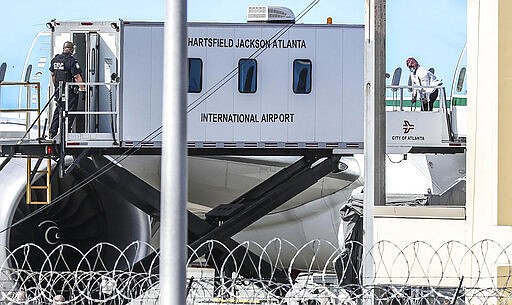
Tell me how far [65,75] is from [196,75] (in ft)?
7.51

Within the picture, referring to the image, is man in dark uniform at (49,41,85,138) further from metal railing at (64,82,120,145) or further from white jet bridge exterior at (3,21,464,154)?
white jet bridge exterior at (3,21,464,154)

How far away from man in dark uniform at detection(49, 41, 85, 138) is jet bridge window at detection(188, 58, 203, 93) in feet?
6.30

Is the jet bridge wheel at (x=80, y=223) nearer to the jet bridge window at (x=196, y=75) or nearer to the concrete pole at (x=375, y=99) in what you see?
the jet bridge window at (x=196, y=75)

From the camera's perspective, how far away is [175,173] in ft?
20.2

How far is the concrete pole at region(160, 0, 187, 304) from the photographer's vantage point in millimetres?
6148

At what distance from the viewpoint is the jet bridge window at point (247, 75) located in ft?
59.1

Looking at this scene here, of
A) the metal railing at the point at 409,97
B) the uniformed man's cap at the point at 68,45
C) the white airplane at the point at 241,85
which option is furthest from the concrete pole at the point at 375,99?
the uniformed man's cap at the point at 68,45

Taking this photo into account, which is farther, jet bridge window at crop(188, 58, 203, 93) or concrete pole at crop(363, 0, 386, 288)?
jet bridge window at crop(188, 58, 203, 93)

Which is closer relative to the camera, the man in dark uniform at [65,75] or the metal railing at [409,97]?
the man in dark uniform at [65,75]

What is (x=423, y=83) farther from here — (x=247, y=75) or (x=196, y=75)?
(x=196, y=75)

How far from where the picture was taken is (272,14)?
1841cm

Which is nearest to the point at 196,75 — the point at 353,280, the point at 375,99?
the point at 353,280

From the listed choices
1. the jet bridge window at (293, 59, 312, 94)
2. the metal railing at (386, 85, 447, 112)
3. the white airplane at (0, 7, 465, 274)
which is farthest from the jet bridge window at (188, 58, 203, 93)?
the metal railing at (386, 85, 447, 112)

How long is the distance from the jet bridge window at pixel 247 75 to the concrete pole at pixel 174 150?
11.8 metres
